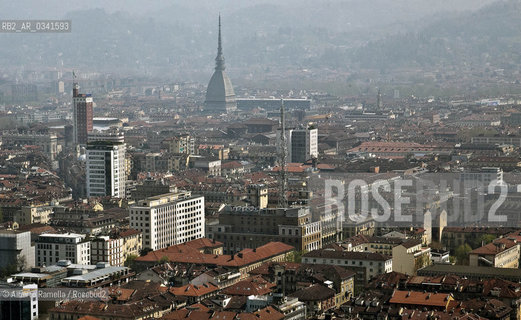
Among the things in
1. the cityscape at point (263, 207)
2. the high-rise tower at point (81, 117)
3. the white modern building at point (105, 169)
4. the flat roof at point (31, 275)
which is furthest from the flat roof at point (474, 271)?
the high-rise tower at point (81, 117)

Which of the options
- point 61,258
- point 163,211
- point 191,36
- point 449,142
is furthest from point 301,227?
point 191,36

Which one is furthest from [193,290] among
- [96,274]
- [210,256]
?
[210,256]

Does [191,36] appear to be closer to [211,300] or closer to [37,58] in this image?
[37,58]

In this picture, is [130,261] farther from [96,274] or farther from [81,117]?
[81,117]

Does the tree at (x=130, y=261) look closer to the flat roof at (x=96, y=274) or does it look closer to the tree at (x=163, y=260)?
the tree at (x=163, y=260)

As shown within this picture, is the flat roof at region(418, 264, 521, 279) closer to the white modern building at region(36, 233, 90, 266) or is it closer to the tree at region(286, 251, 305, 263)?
the tree at region(286, 251, 305, 263)
